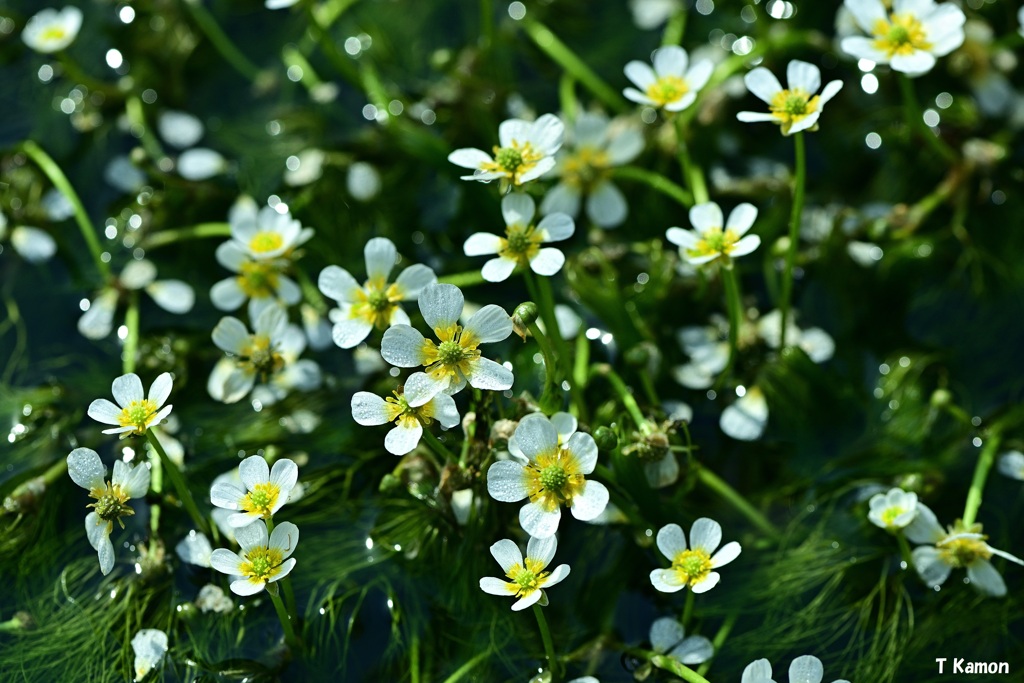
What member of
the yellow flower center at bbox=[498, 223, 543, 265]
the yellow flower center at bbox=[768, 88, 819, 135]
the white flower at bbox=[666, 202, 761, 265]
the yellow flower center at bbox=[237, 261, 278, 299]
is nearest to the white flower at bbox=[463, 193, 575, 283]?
the yellow flower center at bbox=[498, 223, 543, 265]

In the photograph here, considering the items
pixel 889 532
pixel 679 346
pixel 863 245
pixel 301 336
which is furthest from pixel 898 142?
pixel 301 336

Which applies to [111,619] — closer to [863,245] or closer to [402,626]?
[402,626]

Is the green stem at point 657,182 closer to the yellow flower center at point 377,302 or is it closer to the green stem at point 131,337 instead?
the yellow flower center at point 377,302

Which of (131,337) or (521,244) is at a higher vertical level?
(521,244)

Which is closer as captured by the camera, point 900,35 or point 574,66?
point 900,35

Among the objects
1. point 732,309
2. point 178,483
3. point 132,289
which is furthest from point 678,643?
point 132,289

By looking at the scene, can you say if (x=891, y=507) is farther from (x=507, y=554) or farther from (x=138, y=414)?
(x=138, y=414)

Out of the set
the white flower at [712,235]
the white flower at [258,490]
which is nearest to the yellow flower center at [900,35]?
the white flower at [712,235]
